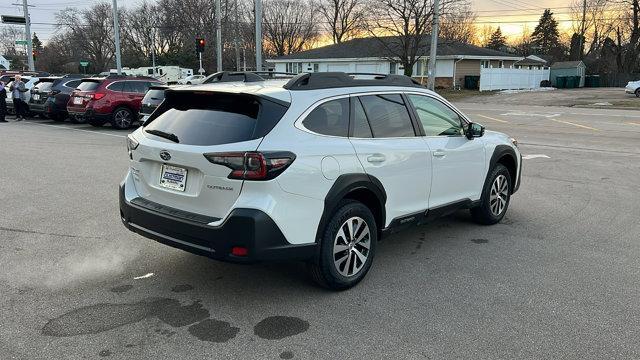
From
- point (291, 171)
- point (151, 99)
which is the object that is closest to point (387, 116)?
point (291, 171)

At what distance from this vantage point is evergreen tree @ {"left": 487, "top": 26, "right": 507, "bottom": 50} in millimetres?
101812

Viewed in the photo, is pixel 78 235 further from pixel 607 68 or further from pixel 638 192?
pixel 607 68

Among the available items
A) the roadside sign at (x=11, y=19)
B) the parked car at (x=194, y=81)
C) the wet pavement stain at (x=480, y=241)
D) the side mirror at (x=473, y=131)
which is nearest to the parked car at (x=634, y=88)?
the parked car at (x=194, y=81)

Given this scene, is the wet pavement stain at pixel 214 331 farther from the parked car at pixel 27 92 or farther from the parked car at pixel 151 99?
the parked car at pixel 27 92

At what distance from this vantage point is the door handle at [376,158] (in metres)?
4.43

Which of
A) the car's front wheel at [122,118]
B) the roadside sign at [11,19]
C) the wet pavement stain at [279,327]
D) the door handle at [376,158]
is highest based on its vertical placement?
the roadside sign at [11,19]

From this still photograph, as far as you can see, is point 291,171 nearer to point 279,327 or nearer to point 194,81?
point 279,327

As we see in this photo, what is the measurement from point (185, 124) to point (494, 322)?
279 centimetres

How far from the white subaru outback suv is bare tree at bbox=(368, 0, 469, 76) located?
3828cm

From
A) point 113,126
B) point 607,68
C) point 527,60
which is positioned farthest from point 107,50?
point 113,126

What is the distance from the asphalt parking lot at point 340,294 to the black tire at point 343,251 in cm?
12

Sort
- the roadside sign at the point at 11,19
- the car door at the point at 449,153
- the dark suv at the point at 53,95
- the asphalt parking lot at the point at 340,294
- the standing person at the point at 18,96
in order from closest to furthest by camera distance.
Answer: the asphalt parking lot at the point at 340,294 < the car door at the point at 449,153 < the dark suv at the point at 53,95 < the standing person at the point at 18,96 < the roadside sign at the point at 11,19

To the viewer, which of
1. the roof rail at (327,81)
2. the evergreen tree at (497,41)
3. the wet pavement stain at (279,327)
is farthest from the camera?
the evergreen tree at (497,41)

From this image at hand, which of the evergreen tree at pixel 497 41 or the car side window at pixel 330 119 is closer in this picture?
the car side window at pixel 330 119
